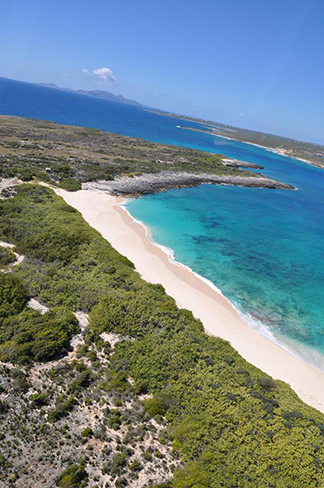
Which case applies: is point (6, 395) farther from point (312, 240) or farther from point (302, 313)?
point (312, 240)

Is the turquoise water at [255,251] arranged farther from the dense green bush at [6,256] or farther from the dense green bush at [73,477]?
the dense green bush at [73,477]

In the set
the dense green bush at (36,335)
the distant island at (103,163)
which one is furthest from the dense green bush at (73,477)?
the distant island at (103,163)

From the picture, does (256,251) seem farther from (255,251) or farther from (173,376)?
(173,376)

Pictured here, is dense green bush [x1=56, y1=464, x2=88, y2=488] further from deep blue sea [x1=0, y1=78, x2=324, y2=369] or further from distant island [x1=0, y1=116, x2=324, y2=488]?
deep blue sea [x1=0, y1=78, x2=324, y2=369]

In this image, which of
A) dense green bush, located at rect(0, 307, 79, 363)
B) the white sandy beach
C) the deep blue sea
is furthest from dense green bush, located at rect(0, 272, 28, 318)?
the deep blue sea

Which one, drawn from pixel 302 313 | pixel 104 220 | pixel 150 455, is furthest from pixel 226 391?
pixel 104 220

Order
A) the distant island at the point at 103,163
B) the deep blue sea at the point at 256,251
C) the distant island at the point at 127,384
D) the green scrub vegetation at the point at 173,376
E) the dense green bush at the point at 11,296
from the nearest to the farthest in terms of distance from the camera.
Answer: the distant island at the point at 127,384
the green scrub vegetation at the point at 173,376
the dense green bush at the point at 11,296
the deep blue sea at the point at 256,251
the distant island at the point at 103,163
